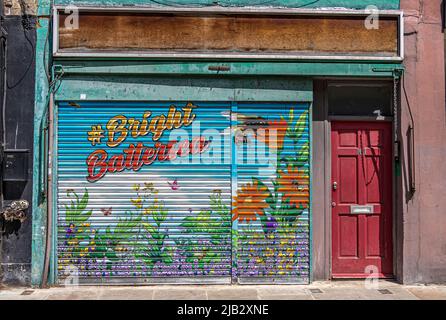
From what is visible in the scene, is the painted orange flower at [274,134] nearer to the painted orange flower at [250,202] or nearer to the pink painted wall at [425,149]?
the painted orange flower at [250,202]

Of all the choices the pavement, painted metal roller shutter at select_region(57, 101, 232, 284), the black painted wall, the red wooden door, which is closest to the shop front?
painted metal roller shutter at select_region(57, 101, 232, 284)

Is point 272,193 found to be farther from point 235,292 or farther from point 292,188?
point 235,292

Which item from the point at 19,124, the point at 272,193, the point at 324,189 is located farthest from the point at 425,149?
the point at 19,124

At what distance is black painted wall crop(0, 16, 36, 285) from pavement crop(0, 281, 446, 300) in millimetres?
357

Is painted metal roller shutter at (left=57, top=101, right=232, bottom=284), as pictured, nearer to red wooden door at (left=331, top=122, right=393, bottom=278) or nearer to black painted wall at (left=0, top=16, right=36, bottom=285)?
black painted wall at (left=0, top=16, right=36, bottom=285)

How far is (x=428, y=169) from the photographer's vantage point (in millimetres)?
8891

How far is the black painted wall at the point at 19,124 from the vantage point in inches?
337

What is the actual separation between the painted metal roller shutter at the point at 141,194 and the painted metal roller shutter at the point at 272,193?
10.1 inches

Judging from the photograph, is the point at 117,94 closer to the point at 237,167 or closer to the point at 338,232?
the point at 237,167

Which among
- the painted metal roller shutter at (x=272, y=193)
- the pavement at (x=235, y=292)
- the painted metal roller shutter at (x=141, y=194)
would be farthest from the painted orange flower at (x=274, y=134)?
the pavement at (x=235, y=292)

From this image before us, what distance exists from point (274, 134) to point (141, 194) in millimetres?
2300

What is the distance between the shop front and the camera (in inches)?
341

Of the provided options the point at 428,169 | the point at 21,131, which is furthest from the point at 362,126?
the point at 21,131

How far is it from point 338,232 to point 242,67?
309 cm
